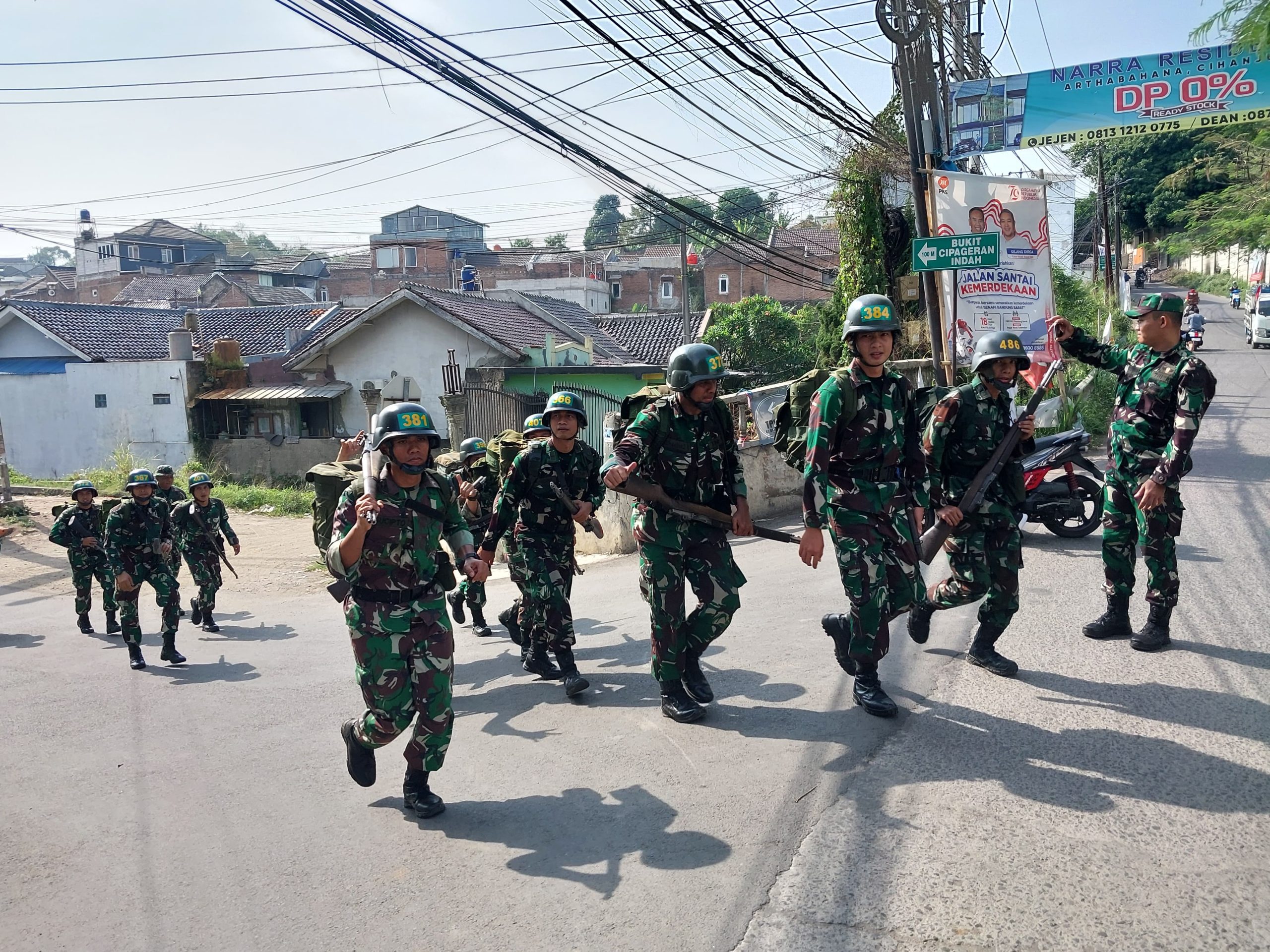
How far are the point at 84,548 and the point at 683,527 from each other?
787 centimetres

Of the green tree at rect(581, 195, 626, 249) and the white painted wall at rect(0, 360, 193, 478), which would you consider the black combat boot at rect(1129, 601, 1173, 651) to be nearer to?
the white painted wall at rect(0, 360, 193, 478)

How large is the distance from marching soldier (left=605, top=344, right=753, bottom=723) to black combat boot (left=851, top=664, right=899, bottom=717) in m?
0.69

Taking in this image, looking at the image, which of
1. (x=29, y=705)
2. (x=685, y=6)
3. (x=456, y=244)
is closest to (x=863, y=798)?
(x=29, y=705)

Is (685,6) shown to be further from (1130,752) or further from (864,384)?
(1130,752)

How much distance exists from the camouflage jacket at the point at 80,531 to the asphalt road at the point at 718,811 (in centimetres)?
405

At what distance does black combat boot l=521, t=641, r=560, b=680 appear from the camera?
6.21 m

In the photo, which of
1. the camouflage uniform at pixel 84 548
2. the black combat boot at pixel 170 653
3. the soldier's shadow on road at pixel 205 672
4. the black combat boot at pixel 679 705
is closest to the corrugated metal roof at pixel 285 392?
the camouflage uniform at pixel 84 548

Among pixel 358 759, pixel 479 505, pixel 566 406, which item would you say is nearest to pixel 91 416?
pixel 479 505

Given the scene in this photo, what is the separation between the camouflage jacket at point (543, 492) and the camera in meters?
5.82

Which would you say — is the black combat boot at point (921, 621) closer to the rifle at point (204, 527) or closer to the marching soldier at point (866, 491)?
the marching soldier at point (866, 491)

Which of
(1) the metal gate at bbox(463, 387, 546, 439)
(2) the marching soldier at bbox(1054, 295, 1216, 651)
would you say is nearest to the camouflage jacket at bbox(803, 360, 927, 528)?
(2) the marching soldier at bbox(1054, 295, 1216, 651)

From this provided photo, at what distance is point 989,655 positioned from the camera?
5.21 m

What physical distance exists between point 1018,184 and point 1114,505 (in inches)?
307

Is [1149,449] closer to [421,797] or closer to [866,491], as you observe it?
[866,491]
